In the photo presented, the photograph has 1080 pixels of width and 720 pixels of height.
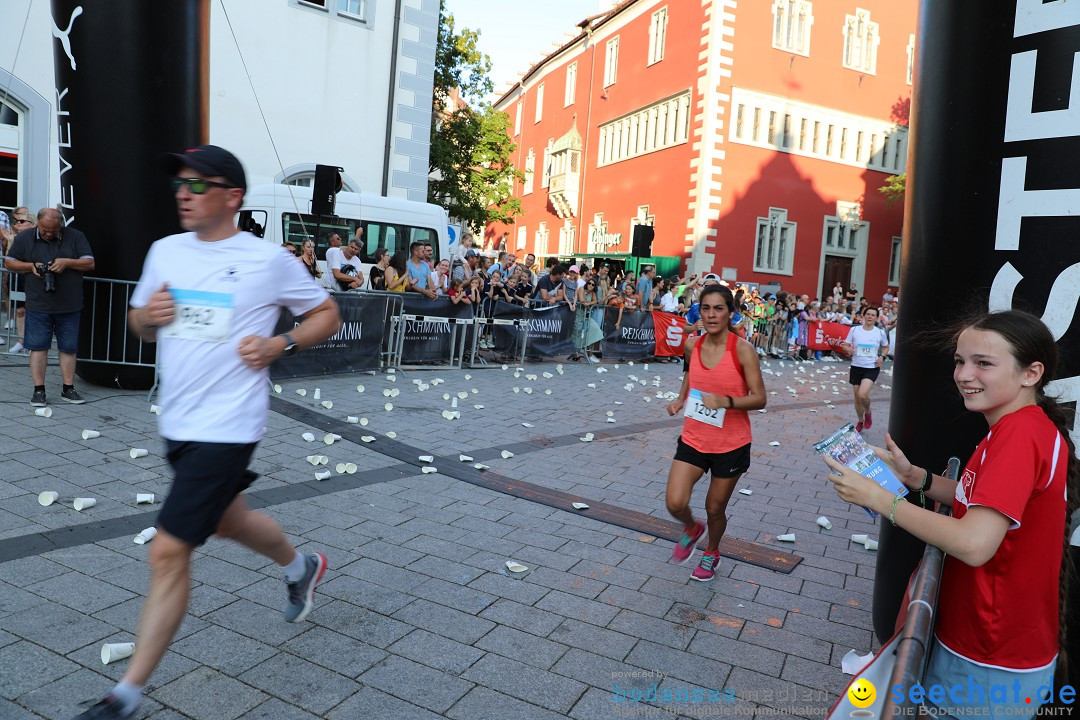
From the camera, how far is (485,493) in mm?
5938

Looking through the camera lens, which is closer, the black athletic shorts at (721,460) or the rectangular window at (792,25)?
the black athletic shorts at (721,460)

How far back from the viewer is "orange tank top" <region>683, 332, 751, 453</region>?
4.61 meters

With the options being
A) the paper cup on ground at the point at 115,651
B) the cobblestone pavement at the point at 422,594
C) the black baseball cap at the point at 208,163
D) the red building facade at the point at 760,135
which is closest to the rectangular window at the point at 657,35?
the red building facade at the point at 760,135

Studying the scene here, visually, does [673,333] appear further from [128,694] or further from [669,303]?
[128,694]

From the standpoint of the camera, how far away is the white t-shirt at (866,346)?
10.7 metres

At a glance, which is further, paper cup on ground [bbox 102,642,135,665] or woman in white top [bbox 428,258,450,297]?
woman in white top [bbox 428,258,450,297]

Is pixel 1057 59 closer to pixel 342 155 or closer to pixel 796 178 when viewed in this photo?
pixel 342 155

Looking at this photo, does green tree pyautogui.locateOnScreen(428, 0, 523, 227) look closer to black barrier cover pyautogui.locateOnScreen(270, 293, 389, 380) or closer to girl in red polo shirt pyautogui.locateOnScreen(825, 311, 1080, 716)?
black barrier cover pyautogui.locateOnScreen(270, 293, 389, 380)

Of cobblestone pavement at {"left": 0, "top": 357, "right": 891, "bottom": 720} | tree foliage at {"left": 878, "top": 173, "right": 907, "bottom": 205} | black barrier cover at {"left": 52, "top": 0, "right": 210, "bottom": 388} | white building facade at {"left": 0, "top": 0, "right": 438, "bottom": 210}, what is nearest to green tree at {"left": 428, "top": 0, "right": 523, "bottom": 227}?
white building facade at {"left": 0, "top": 0, "right": 438, "bottom": 210}

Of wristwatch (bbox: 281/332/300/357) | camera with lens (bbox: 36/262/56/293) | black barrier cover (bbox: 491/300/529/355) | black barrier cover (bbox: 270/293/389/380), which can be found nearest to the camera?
wristwatch (bbox: 281/332/300/357)

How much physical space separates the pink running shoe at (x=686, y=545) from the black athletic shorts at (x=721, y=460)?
0.38 meters

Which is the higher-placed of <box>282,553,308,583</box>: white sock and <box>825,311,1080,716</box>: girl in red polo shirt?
<box>825,311,1080,716</box>: girl in red polo shirt

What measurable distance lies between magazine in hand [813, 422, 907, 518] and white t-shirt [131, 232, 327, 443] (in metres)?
1.91

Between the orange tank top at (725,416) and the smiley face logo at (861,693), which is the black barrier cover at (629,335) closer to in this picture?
the orange tank top at (725,416)
